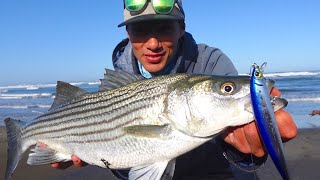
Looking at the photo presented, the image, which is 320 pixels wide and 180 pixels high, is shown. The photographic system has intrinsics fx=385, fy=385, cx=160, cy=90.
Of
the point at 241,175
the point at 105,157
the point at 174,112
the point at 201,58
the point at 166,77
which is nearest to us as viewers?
the point at 174,112

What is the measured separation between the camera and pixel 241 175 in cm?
643

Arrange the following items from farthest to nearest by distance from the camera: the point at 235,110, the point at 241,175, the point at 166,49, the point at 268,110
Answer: the point at 241,175, the point at 166,49, the point at 235,110, the point at 268,110

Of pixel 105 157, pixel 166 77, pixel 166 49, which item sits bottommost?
pixel 105 157

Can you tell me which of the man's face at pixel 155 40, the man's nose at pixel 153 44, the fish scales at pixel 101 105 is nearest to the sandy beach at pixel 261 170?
the fish scales at pixel 101 105

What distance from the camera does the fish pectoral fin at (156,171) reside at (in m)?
3.49

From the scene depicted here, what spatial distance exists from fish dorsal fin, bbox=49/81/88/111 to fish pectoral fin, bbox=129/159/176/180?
4.36 feet

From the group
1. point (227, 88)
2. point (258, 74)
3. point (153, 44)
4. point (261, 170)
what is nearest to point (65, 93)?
point (153, 44)

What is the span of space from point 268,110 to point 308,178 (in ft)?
19.0

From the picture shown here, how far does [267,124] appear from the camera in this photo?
8.61ft

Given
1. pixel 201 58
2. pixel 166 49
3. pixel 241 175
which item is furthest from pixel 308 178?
pixel 166 49

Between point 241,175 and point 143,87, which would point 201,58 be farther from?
point 241,175

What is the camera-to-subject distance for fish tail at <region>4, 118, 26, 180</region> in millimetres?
5125

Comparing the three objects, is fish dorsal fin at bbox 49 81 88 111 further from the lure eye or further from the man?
the lure eye

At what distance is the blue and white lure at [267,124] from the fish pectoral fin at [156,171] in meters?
1.15
